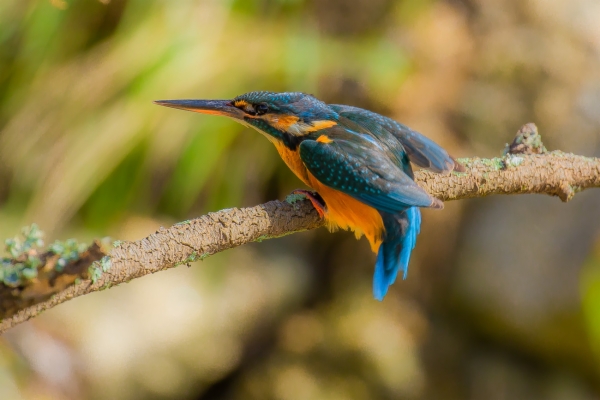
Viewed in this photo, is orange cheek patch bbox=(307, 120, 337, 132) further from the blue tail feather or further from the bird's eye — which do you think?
the blue tail feather

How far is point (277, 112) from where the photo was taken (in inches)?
61.2

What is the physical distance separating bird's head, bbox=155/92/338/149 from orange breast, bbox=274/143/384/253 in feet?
0.15

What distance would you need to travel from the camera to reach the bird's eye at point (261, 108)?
1556 millimetres

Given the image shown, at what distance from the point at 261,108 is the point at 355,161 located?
11.5 inches

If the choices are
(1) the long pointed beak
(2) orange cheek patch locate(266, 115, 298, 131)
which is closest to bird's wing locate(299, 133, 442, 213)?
(2) orange cheek patch locate(266, 115, 298, 131)

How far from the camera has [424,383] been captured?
3199 millimetres

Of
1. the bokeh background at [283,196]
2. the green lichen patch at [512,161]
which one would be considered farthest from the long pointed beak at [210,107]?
the bokeh background at [283,196]

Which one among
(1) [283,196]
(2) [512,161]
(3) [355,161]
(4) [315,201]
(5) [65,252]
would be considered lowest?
(1) [283,196]

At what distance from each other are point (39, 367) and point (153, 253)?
1.86m

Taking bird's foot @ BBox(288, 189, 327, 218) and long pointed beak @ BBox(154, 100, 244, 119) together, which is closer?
bird's foot @ BBox(288, 189, 327, 218)

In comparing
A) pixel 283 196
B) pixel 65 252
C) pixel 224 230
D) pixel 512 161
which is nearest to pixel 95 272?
pixel 65 252

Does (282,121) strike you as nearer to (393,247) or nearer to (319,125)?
(319,125)

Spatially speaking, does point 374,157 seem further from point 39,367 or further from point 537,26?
point 537,26

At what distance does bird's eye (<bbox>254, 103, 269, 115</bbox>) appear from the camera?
1.56 metres
